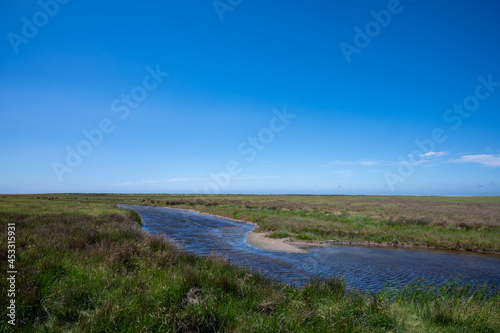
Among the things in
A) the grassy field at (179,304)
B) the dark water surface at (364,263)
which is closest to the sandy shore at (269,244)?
the dark water surface at (364,263)

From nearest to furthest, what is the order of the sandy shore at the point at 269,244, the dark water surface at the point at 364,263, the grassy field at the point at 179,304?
1. the grassy field at the point at 179,304
2. the dark water surface at the point at 364,263
3. the sandy shore at the point at 269,244

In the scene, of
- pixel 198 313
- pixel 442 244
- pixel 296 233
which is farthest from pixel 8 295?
pixel 442 244

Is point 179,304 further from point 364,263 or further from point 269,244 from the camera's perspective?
point 269,244

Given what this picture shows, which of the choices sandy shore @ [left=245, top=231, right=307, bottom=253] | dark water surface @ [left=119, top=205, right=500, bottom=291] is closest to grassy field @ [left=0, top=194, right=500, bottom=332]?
dark water surface @ [left=119, top=205, right=500, bottom=291]

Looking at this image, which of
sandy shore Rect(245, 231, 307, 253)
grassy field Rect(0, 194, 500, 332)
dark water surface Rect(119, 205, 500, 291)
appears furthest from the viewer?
sandy shore Rect(245, 231, 307, 253)

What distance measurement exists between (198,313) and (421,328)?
5.68 metres

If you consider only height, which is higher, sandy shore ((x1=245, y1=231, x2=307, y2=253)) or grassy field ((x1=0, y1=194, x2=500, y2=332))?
grassy field ((x1=0, y1=194, x2=500, y2=332))

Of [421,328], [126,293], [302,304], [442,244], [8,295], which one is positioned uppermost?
[8,295]

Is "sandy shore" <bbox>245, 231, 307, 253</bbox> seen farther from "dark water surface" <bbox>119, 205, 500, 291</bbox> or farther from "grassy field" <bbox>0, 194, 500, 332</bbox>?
"grassy field" <bbox>0, 194, 500, 332</bbox>

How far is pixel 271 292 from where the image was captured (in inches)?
306

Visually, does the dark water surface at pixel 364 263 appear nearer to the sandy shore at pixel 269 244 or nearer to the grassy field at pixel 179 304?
the sandy shore at pixel 269 244

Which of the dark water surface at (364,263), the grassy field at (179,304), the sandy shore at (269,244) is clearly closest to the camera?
the grassy field at (179,304)

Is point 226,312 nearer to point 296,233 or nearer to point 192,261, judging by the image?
point 192,261

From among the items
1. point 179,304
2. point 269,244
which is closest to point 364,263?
point 269,244
